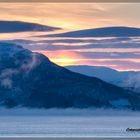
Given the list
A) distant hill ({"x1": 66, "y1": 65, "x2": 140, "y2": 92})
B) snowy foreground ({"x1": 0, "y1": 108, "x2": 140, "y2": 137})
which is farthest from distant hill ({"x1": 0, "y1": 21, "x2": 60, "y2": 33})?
snowy foreground ({"x1": 0, "y1": 108, "x2": 140, "y2": 137})

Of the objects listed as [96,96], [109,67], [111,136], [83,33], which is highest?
[83,33]

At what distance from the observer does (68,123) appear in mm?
3721

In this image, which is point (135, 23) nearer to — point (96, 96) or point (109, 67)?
point (109, 67)

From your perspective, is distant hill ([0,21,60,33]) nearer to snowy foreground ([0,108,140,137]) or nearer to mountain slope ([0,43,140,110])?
mountain slope ([0,43,140,110])

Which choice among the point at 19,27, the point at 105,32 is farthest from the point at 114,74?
the point at 19,27

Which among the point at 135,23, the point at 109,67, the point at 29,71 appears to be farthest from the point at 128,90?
the point at 29,71

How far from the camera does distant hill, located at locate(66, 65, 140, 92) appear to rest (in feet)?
12.4

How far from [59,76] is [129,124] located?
0.65 meters

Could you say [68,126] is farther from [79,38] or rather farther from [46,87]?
[79,38]

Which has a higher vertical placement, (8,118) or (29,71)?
(29,71)

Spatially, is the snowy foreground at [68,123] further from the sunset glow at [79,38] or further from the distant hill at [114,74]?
the sunset glow at [79,38]

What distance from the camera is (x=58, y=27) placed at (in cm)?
385

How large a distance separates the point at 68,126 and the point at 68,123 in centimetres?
3

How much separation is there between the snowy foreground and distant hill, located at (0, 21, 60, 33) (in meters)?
0.62
